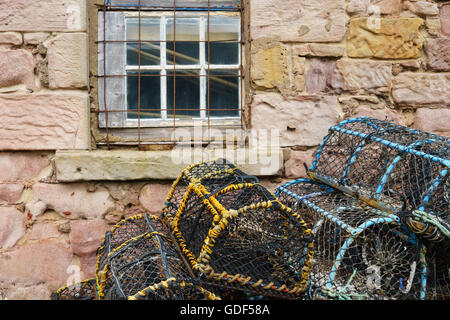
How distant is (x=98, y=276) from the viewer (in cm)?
236

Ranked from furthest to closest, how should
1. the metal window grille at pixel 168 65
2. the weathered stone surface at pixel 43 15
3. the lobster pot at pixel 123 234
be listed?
the metal window grille at pixel 168 65, the weathered stone surface at pixel 43 15, the lobster pot at pixel 123 234

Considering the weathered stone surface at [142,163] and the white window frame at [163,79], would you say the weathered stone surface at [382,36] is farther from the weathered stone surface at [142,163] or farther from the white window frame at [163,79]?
the weathered stone surface at [142,163]

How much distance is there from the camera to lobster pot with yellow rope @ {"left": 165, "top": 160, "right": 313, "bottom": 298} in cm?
201

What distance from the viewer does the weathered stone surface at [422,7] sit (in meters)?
3.18

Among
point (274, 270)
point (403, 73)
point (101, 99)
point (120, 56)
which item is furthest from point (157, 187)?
point (403, 73)

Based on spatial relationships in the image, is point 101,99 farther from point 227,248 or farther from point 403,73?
point 403,73

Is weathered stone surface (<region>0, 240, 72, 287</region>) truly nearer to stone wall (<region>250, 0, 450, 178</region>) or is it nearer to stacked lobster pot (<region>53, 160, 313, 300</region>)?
stacked lobster pot (<region>53, 160, 313, 300</region>)

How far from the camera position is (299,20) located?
314 centimetres

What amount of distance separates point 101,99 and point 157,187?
0.78 metres

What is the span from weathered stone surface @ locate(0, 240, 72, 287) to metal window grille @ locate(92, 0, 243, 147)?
0.83m

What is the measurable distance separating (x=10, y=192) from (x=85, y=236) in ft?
1.97

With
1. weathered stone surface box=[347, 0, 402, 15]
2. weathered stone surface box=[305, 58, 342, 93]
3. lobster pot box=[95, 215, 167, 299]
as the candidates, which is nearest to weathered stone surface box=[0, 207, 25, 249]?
lobster pot box=[95, 215, 167, 299]

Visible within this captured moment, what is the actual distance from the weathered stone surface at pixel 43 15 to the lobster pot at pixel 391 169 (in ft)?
6.22

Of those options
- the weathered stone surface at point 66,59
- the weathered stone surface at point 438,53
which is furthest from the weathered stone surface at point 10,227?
the weathered stone surface at point 438,53
